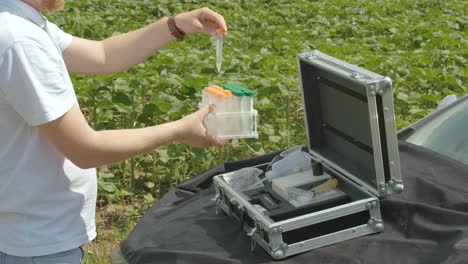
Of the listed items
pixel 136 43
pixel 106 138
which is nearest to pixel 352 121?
pixel 106 138

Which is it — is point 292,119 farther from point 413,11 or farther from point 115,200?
point 413,11

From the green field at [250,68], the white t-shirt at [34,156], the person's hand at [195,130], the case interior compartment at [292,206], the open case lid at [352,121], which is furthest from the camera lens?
the green field at [250,68]

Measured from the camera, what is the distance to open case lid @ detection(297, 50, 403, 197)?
2.13 meters

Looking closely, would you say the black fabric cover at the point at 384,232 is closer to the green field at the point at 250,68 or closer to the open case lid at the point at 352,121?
the open case lid at the point at 352,121

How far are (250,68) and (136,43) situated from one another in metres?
4.53

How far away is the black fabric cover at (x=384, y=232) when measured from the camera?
207cm

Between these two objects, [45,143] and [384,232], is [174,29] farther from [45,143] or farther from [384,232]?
[384,232]

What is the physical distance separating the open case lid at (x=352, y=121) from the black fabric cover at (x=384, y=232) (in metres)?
0.12

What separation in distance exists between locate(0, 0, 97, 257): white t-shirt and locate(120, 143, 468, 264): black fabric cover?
24cm

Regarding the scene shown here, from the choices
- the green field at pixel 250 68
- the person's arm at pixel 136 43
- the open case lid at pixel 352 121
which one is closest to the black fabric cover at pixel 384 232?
the open case lid at pixel 352 121

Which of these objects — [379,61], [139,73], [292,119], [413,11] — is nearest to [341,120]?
[292,119]

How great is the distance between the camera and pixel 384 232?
86.5 inches

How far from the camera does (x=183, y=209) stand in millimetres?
2590

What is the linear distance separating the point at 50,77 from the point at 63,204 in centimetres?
42
